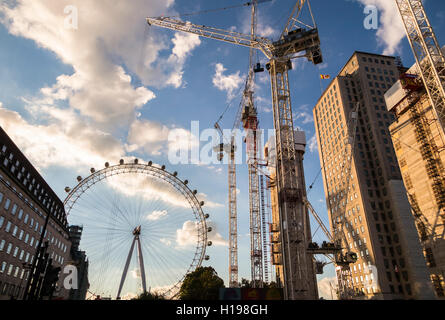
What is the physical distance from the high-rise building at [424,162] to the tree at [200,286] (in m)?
57.6

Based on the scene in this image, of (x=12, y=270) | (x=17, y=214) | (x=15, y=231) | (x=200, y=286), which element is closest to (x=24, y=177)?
(x=17, y=214)

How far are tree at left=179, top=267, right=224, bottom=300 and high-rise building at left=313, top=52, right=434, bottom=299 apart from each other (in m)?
35.0

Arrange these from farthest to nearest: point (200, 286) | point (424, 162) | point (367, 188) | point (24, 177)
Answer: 1. point (367, 188)
2. point (200, 286)
3. point (424, 162)
4. point (24, 177)

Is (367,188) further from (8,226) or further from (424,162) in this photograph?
(8,226)

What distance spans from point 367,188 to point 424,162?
1168 inches

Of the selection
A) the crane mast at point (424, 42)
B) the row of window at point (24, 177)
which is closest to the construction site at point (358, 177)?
the crane mast at point (424, 42)

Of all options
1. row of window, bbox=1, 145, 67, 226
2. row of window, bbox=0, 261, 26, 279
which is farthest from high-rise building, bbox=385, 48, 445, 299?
row of window, bbox=0, 261, 26, 279

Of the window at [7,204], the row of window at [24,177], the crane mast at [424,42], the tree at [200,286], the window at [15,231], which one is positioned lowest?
the tree at [200,286]

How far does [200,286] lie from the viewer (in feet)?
260

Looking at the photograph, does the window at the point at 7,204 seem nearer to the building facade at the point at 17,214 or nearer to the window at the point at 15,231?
the building facade at the point at 17,214

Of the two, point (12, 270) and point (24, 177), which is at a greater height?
point (24, 177)

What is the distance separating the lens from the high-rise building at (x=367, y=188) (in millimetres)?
88000
